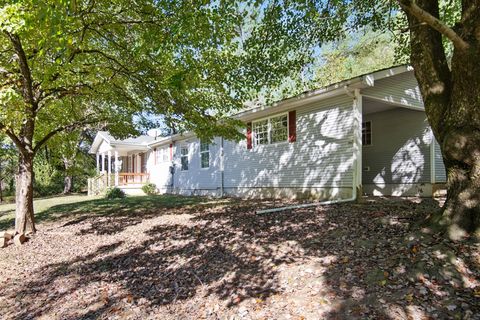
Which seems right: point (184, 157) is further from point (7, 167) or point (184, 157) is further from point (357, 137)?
point (7, 167)

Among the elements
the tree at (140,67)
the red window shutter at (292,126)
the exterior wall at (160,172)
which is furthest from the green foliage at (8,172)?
the red window shutter at (292,126)

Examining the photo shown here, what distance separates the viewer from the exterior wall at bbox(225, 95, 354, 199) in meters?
8.92

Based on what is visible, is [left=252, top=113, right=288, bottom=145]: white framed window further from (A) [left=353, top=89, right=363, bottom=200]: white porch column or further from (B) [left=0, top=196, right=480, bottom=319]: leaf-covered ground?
(B) [left=0, top=196, right=480, bottom=319]: leaf-covered ground

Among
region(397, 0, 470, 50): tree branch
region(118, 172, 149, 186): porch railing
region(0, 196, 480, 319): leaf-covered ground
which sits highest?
region(397, 0, 470, 50): tree branch

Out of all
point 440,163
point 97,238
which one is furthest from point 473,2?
point 97,238

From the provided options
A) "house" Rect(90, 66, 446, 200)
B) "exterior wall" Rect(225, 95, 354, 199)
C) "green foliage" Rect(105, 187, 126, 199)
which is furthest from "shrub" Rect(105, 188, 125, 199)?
"exterior wall" Rect(225, 95, 354, 199)

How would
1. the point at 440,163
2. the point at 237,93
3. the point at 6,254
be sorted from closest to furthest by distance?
1. the point at 6,254
2. the point at 237,93
3. the point at 440,163

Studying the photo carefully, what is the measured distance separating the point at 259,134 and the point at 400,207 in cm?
600

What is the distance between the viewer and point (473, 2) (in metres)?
4.12

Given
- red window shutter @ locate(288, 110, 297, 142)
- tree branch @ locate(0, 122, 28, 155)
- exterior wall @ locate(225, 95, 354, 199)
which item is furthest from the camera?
red window shutter @ locate(288, 110, 297, 142)

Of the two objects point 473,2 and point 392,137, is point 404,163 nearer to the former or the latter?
point 392,137

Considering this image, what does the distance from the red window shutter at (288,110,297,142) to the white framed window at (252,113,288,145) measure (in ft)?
0.81

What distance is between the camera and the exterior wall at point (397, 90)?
8.71 m

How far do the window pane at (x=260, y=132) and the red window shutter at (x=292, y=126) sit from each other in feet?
3.88
